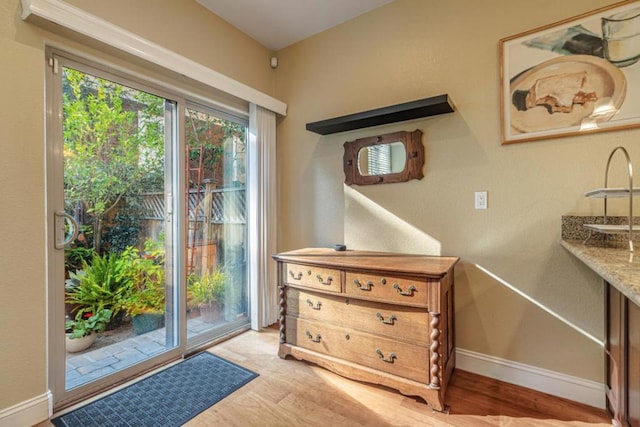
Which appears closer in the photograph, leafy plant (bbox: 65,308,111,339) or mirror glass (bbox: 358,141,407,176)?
leafy plant (bbox: 65,308,111,339)

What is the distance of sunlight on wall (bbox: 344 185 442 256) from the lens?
226cm

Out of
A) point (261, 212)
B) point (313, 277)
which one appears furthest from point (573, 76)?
point (261, 212)

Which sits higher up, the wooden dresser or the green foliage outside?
the green foliage outside

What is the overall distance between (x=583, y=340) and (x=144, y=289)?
9.24 ft

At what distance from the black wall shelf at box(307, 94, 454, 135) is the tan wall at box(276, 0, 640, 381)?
3.8 inches

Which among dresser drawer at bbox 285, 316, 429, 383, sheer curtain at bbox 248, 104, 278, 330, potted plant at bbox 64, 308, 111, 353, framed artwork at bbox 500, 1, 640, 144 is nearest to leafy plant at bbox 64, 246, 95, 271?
potted plant at bbox 64, 308, 111, 353

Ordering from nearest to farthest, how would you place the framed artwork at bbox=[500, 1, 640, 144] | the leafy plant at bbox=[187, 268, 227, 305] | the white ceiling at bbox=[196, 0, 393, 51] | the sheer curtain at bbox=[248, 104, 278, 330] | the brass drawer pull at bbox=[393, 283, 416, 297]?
the framed artwork at bbox=[500, 1, 640, 144]
the brass drawer pull at bbox=[393, 283, 416, 297]
the white ceiling at bbox=[196, 0, 393, 51]
the leafy plant at bbox=[187, 268, 227, 305]
the sheer curtain at bbox=[248, 104, 278, 330]

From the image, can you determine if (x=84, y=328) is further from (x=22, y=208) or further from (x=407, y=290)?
(x=407, y=290)

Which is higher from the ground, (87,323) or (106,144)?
(106,144)

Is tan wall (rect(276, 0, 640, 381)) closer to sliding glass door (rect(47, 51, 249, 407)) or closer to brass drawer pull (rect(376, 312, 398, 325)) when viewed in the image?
brass drawer pull (rect(376, 312, 398, 325))

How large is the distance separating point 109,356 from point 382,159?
2369mm

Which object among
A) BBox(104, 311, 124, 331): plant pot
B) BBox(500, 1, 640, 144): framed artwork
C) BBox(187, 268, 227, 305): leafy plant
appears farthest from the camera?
BBox(187, 268, 227, 305): leafy plant

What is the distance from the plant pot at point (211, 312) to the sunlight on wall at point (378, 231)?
1288mm

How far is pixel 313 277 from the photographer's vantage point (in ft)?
6.95
